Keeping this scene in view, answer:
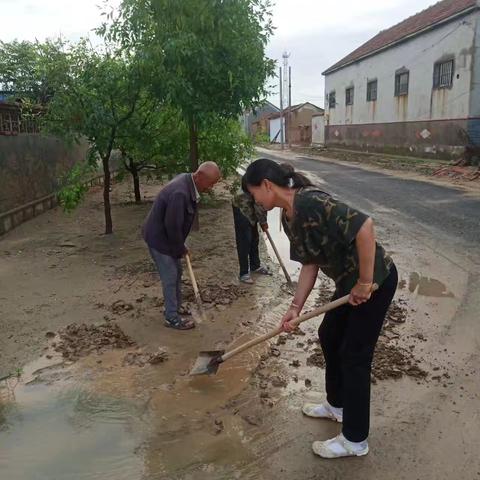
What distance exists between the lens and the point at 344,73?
3325 centimetres

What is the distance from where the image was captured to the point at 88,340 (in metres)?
4.20

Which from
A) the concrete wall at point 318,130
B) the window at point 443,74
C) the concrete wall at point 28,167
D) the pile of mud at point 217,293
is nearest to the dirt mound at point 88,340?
the pile of mud at point 217,293

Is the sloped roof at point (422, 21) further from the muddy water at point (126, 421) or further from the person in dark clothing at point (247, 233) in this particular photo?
the muddy water at point (126, 421)

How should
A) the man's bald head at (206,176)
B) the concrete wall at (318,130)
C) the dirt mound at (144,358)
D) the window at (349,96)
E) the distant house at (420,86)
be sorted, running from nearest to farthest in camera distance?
1. the dirt mound at (144,358)
2. the man's bald head at (206,176)
3. the distant house at (420,86)
4. the window at (349,96)
5. the concrete wall at (318,130)

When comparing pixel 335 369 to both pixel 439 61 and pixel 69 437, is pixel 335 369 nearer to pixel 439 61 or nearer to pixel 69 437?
pixel 69 437

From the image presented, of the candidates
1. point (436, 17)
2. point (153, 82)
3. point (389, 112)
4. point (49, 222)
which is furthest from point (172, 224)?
point (389, 112)

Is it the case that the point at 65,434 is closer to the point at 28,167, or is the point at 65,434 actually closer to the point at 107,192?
the point at 107,192

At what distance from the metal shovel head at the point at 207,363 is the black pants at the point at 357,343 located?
95 centimetres

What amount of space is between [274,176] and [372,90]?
28.7 meters

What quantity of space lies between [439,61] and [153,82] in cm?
1830

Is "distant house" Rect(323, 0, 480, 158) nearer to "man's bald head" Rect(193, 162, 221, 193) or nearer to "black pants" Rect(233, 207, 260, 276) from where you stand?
"black pants" Rect(233, 207, 260, 276)

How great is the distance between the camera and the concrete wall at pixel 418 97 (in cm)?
1966

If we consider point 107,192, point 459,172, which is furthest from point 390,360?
point 459,172

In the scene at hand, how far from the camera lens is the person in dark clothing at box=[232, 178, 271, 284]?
209 inches
